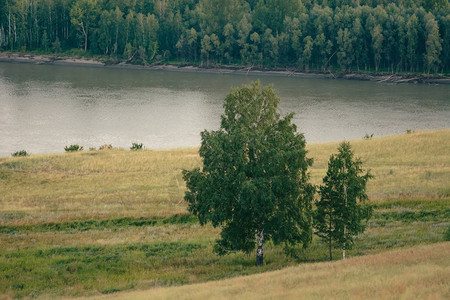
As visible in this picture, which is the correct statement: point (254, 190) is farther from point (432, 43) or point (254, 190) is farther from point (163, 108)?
point (432, 43)

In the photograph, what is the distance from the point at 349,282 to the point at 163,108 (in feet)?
216

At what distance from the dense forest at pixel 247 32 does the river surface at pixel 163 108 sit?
8.88m

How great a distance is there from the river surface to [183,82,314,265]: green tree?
35.3 m

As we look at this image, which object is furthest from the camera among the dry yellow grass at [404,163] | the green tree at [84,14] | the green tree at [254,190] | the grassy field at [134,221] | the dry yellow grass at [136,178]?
the green tree at [84,14]

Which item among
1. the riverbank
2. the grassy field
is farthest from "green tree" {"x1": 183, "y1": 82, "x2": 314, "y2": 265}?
the riverbank

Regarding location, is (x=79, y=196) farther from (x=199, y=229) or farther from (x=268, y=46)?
(x=268, y=46)

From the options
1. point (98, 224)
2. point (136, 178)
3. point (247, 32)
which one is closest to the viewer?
point (98, 224)

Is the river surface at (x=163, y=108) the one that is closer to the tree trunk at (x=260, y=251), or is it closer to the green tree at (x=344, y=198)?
the tree trunk at (x=260, y=251)

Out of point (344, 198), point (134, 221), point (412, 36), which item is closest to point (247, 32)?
point (412, 36)

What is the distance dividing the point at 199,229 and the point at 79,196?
984 cm

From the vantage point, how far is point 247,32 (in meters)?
128

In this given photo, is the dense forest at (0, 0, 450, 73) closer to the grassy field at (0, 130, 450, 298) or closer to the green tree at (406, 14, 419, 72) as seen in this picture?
the green tree at (406, 14, 419, 72)

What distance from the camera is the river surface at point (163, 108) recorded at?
61969mm

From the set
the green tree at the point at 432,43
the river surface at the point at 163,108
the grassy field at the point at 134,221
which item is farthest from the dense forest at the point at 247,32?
the grassy field at the point at 134,221
